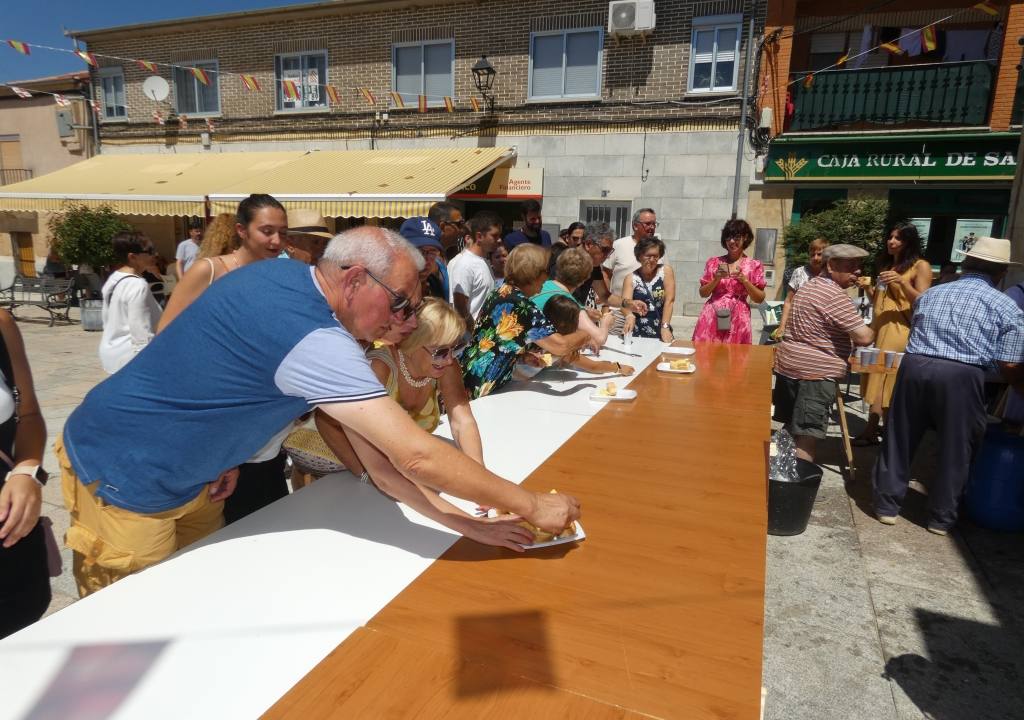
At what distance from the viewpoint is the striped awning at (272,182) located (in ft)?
34.7

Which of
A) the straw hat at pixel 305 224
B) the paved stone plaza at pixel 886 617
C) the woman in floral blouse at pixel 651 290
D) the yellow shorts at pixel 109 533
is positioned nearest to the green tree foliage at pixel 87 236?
the paved stone plaza at pixel 886 617

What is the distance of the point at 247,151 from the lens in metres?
14.1

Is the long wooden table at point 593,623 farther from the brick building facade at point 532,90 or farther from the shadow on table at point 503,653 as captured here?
the brick building facade at point 532,90

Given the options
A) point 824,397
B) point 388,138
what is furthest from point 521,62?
point 824,397

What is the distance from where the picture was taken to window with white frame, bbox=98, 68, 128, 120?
1504 cm

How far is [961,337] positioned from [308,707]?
3.88 metres

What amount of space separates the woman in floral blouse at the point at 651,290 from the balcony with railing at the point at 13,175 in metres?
18.9

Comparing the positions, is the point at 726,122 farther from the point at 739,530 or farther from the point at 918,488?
the point at 739,530

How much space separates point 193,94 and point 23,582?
16085 millimetres

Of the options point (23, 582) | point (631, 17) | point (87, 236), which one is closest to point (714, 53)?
point (631, 17)

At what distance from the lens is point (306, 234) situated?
3.63 metres

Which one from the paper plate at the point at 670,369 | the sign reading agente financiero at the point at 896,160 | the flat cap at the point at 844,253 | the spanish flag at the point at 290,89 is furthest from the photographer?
the spanish flag at the point at 290,89

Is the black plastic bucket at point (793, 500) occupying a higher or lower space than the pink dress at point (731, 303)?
lower

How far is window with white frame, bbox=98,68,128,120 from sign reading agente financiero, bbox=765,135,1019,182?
15.3 m
